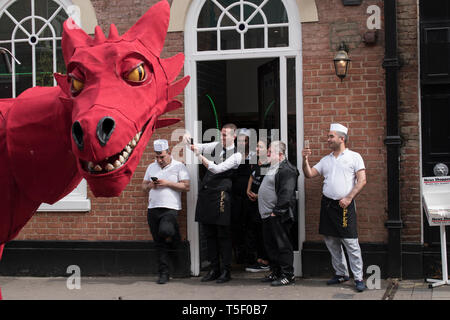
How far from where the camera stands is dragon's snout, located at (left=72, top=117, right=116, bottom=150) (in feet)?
8.61

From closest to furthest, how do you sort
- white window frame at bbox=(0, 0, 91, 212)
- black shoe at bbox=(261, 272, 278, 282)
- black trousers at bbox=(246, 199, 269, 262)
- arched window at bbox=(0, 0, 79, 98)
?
black shoe at bbox=(261, 272, 278, 282) < black trousers at bbox=(246, 199, 269, 262) < white window frame at bbox=(0, 0, 91, 212) < arched window at bbox=(0, 0, 79, 98)

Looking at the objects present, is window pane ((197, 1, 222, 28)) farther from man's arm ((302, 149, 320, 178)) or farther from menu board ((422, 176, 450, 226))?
menu board ((422, 176, 450, 226))

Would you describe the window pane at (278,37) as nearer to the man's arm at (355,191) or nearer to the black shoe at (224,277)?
the man's arm at (355,191)

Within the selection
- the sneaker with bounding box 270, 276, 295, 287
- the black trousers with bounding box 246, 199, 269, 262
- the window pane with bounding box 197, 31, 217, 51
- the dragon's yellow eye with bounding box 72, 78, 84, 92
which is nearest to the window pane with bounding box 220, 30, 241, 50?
the window pane with bounding box 197, 31, 217, 51

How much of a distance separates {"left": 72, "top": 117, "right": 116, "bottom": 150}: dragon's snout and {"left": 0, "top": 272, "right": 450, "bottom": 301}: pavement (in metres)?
5.28

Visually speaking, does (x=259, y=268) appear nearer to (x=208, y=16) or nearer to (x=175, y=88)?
(x=208, y=16)

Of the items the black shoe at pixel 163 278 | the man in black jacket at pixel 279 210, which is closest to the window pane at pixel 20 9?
the man in black jacket at pixel 279 210

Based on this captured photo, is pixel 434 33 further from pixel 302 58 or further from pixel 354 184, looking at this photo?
pixel 354 184

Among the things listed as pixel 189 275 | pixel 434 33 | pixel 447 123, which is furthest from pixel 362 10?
pixel 189 275

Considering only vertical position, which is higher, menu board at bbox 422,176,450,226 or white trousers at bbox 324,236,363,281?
menu board at bbox 422,176,450,226

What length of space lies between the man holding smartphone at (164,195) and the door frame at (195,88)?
0.29 metres

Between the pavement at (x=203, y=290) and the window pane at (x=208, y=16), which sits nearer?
the pavement at (x=203, y=290)

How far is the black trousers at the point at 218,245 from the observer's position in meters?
8.59

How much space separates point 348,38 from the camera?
839 centimetres
